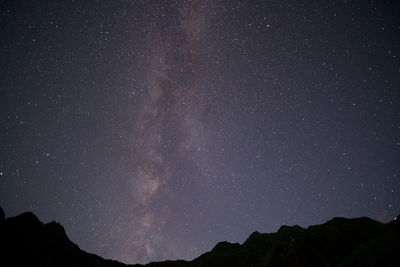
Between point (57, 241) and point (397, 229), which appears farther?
point (57, 241)

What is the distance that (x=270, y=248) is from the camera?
1789 inches

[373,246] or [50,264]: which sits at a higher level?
[373,246]

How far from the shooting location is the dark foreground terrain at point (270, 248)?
2888cm

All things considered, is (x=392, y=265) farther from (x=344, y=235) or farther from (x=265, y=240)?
(x=265, y=240)

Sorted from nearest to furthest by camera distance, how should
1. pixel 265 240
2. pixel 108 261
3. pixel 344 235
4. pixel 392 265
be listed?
pixel 392 265
pixel 344 235
pixel 108 261
pixel 265 240

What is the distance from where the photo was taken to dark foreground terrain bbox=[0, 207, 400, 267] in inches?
1137

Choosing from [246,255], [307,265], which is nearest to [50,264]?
[246,255]

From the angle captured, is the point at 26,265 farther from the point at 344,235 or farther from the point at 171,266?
the point at 344,235

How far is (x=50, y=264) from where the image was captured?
37312mm

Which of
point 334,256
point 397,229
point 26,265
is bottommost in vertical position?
point 26,265

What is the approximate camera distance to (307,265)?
33906mm

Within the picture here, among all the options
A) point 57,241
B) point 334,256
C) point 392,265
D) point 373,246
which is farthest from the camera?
point 57,241

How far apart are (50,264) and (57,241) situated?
240 inches

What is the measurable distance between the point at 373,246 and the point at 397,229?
3.83 meters
